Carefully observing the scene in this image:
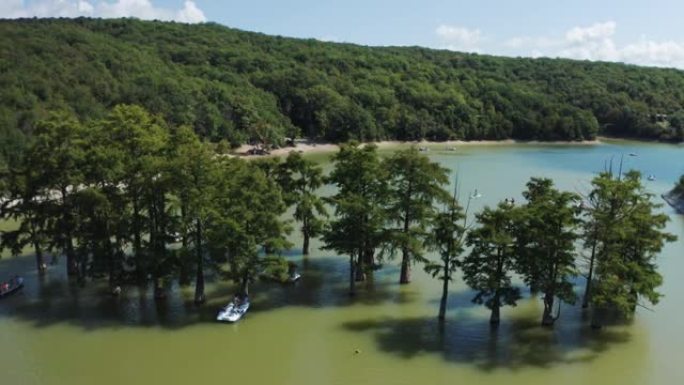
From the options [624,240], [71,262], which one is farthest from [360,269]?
[71,262]

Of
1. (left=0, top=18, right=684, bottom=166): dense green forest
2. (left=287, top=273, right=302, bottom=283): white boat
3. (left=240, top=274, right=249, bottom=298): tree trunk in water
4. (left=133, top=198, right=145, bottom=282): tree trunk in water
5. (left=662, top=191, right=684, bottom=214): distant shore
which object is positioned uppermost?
(left=0, top=18, right=684, bottom=166): dense green forest

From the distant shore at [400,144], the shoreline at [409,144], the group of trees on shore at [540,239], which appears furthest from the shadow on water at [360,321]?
the shoreline at [409,144]

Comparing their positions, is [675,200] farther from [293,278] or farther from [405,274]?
[293,278]

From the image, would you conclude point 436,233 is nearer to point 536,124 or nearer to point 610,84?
point 536,124

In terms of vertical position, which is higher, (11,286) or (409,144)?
(409,144)

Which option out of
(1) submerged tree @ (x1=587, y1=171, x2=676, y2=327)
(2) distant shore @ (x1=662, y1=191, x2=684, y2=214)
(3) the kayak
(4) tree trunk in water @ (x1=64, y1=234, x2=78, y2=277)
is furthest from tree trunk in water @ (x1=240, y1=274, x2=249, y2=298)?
(2) distant shore @ (x1=662, y1=191, x2=684, y2=214)

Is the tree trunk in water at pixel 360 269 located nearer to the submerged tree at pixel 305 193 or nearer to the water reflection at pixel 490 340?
the submerged tree at pixel 305 193

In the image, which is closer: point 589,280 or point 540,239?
point 540,239

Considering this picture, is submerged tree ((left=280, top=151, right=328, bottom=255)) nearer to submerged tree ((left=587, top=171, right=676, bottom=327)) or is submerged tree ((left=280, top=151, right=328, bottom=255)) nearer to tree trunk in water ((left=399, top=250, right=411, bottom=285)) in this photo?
tree trunk in water ((left=399, top=250, right=411, bottom=285))
